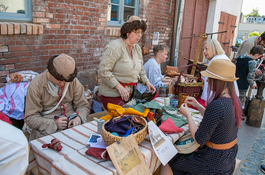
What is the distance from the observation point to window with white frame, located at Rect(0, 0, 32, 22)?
299cm

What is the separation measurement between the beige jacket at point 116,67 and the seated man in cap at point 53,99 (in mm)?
425

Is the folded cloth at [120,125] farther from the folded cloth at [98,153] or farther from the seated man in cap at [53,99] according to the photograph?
the seated man in cap at [53,99]

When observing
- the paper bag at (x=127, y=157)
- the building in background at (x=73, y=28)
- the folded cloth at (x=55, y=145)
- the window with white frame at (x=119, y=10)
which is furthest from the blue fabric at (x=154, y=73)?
the folded cloth at (x=55, y=145)

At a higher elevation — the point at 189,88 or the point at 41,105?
the point at 189,88

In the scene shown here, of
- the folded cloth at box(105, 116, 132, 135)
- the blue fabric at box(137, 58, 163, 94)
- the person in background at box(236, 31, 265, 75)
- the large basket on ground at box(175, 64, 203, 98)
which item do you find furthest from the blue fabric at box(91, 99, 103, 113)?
the person in background at box(236, 31, 265, 75)

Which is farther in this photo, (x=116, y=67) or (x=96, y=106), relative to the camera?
(x=96, y=106)

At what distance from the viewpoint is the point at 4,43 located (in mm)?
2885

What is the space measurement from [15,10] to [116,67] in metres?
1.81

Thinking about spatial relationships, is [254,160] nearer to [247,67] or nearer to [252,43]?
[247,67]

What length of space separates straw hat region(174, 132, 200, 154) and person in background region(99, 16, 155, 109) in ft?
3.18

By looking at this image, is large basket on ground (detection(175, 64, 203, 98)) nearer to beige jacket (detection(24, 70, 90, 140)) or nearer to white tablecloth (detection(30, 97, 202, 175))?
white tablecloth (detection(30, 97, 202, 175))

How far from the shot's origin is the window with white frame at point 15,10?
2.99m

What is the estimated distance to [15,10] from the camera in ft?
Answer: 10.2

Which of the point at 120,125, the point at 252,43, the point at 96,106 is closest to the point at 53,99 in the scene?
the point at 120,125
